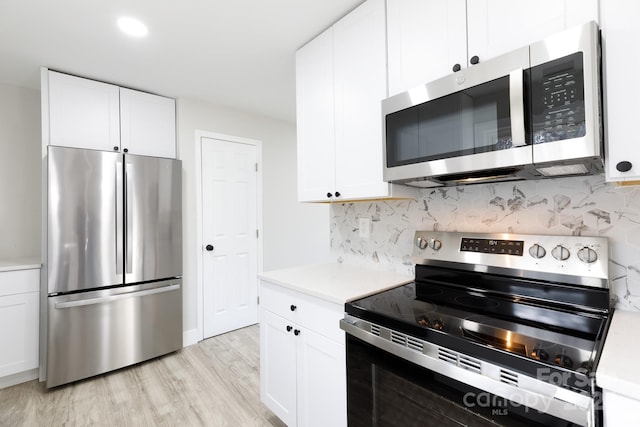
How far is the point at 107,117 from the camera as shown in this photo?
2.57m

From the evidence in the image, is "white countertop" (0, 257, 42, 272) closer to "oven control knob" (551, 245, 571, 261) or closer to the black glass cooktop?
the black glass cooktop

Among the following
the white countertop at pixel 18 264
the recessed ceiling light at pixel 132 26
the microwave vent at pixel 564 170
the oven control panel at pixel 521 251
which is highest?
the recessed ceiling light at pixel 132 26

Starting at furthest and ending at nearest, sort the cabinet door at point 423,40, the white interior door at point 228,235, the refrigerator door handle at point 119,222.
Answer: the white interior door at point 228,235
the refrigerator door handle at point 119,222
the cabinet door at point 423,40

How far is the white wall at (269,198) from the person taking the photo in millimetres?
3008

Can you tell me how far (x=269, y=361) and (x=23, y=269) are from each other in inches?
80.2

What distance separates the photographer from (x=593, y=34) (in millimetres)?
889

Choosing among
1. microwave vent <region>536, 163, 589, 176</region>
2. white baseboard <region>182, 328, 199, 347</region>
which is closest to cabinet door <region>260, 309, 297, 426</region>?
microwave vent <region>536, 163, 589, 176</region>

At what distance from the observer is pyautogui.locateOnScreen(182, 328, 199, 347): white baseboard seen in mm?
2936

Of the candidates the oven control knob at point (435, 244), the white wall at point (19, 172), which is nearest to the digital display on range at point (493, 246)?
the oven control knob at point (435, 244)

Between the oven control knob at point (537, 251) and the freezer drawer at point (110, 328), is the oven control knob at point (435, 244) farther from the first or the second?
the freezer drawer at point (110, 328)

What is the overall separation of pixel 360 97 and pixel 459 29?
541 mm

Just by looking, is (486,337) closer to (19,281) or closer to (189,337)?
(189,337)

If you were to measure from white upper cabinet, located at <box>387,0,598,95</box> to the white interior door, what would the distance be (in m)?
2.28

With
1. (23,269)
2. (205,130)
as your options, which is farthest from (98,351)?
(205,130)
